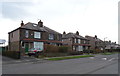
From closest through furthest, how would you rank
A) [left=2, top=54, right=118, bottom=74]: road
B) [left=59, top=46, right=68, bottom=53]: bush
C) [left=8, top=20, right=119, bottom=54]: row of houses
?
[left=2, top=54, right=118, bottom=74]: road, [left=8, top=20, right=119, bottom=54]: row of houses, [left=59, top=46, right=68, bottom=53]: bush

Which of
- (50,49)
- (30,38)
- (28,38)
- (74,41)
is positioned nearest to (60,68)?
(50,49)

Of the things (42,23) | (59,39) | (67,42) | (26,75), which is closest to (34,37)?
(42,23)

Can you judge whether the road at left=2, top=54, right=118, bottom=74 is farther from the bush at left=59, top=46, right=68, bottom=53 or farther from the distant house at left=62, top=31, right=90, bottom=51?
the distant house at left=62, top=31, right=90, bottom=51

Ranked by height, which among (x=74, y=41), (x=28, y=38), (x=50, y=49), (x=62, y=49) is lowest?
(x=62, y=49)

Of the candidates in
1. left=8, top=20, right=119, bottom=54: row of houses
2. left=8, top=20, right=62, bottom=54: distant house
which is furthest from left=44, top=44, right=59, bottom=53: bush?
left=8, top=20, right=62, bottom=54: distant house

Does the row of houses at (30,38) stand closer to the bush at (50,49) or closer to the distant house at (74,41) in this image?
the bush at (50,49)

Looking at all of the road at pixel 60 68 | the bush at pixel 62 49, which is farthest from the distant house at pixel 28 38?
the road at pixel 60 68

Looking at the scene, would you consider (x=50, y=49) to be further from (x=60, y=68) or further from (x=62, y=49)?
(x=60, y=68)

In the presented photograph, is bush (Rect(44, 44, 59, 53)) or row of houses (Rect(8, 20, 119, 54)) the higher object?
row of houses (Rect(8, 20, 119, 54))

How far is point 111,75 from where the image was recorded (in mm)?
8797

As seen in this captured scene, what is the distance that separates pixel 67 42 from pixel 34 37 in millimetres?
19501

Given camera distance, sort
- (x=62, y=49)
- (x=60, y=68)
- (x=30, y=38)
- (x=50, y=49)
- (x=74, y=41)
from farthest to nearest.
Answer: (x=74, y=41)
(x=62, y=49)
(x=30, y=38)
(x=50, y=49)
(x=60, y=68)

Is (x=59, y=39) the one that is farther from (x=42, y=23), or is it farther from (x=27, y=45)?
(x=27, y=45)

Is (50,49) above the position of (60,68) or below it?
above
